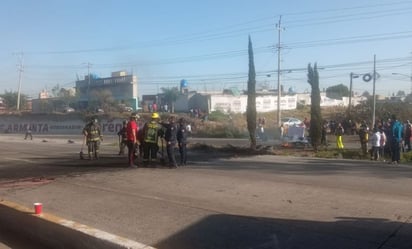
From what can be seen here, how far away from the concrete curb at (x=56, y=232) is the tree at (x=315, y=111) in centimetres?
1893

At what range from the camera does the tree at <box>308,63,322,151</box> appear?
26.8 m

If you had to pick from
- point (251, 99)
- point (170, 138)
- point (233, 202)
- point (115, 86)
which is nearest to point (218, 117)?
point (251, 99)

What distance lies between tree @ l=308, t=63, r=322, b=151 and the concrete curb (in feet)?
62.1

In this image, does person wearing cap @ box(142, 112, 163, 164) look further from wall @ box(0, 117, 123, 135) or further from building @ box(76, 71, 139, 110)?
building @ box(76, 71, 139, 110)

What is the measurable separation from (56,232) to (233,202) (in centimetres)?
345

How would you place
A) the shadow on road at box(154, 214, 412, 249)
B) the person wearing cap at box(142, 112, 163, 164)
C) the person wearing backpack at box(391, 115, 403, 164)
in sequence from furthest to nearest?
the person wearing backpack at box(391, 115, 403, 164) < the person wearing cap at box(142, 112, 163, 164) < the shadow on road at box(154, 214, 412, 249)

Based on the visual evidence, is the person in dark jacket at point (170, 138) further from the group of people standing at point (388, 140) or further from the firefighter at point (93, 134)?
the group of people standing at point (388, 140)

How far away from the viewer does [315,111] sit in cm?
2789

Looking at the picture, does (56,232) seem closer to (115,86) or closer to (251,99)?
(251,99)

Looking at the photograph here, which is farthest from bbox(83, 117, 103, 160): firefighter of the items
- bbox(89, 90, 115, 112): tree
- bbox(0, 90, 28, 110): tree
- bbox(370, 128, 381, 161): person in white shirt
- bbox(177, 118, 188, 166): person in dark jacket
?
bbox(0, 90, 28, 110): tree

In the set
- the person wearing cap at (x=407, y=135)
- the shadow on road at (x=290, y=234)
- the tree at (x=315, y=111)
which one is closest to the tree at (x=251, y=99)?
the tree at (x=315, y=111)

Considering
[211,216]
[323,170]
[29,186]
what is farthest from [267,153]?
[211,216]

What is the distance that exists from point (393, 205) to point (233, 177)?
474 centimetres

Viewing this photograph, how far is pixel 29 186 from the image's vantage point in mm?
11648
